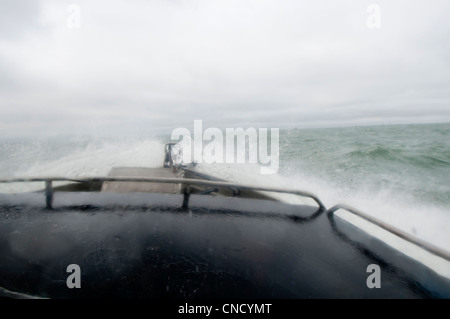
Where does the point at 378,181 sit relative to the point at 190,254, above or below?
below

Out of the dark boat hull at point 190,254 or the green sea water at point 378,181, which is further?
the green sea water at point 378,181

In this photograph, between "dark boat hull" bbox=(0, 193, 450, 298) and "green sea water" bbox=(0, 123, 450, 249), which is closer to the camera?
"dark boat hull" bbox=(0, 193, 450, 298)

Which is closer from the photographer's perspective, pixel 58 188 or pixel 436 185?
pixel 58 188

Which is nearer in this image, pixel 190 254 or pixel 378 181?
pixel 190 254

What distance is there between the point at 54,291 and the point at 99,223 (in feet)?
3.74

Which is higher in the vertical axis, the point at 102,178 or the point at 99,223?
the point at 102,178

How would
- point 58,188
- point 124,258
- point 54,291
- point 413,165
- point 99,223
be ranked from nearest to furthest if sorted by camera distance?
point 54,291 < point 124,258 < point 99,223 < point 58,188 < point 413,165

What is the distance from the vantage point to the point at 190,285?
6.26 feet

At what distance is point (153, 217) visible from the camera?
3.07 meters
